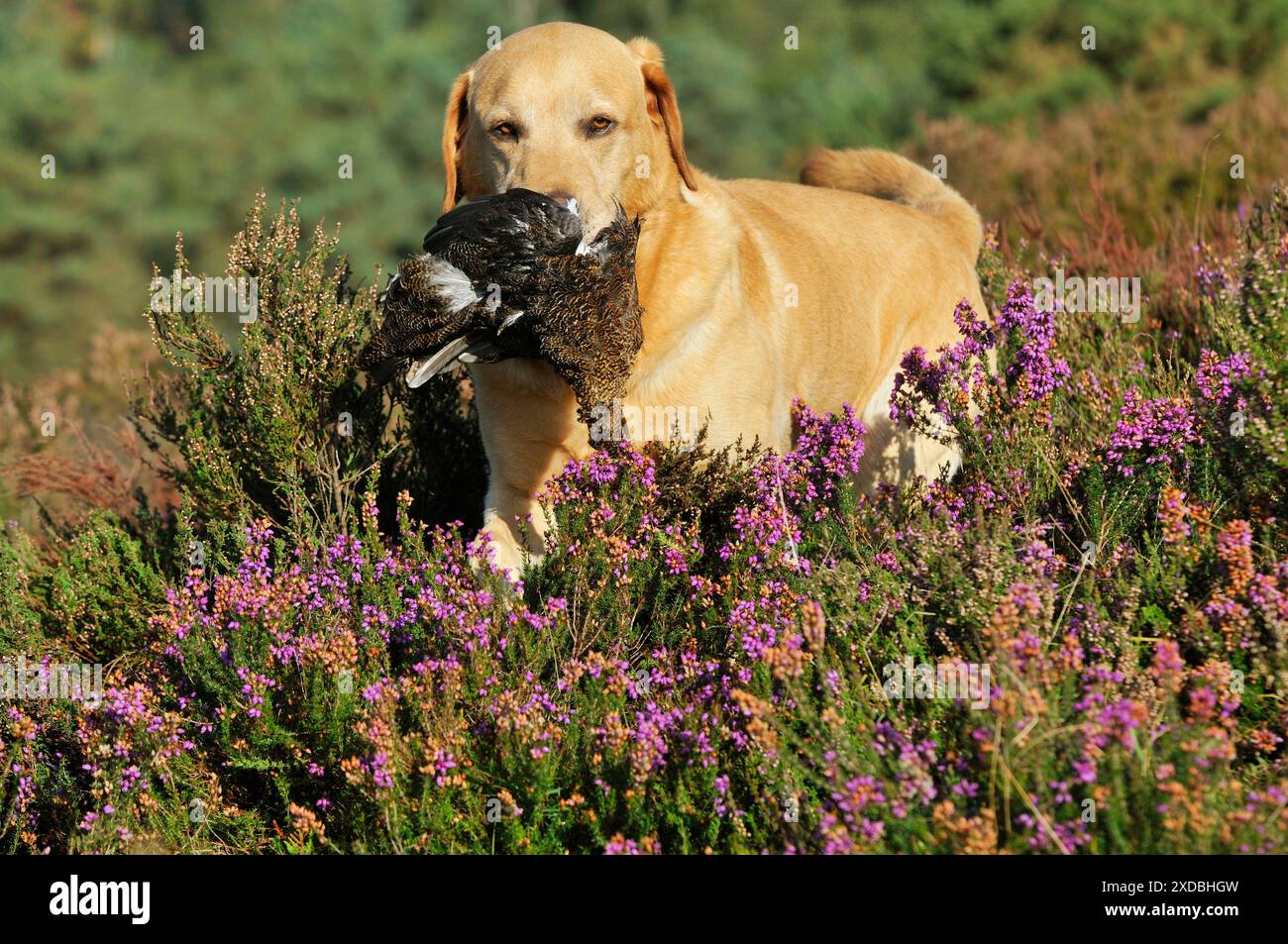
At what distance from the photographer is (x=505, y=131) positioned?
4301mm

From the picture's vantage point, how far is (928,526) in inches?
142

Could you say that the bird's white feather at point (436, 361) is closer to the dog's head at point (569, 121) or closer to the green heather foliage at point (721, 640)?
the green heather foliage at point (721, 640)

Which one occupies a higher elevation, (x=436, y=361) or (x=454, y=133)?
(x=454, y=133)

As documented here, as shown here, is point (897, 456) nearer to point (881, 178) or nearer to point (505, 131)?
point (881, 178)

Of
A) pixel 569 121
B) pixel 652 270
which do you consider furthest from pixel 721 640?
pixel 569 121

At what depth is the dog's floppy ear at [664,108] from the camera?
15.3 feet

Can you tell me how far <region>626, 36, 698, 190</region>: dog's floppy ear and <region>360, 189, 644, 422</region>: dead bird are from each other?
102 cm

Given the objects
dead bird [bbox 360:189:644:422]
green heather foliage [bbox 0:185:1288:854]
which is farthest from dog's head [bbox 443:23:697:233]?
green heather foliage [bbox 0:185:1288:854]

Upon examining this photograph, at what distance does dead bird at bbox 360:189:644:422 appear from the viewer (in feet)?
11.6

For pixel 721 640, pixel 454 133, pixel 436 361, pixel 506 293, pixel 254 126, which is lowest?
pixel 721 640

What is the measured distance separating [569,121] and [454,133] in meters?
0.69

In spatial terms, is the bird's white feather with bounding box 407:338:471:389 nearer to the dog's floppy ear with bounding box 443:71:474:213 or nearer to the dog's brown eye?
the dog's brown eye

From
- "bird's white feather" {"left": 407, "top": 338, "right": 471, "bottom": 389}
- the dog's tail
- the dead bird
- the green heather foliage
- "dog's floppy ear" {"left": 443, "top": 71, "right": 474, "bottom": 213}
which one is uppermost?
the dog's tail
